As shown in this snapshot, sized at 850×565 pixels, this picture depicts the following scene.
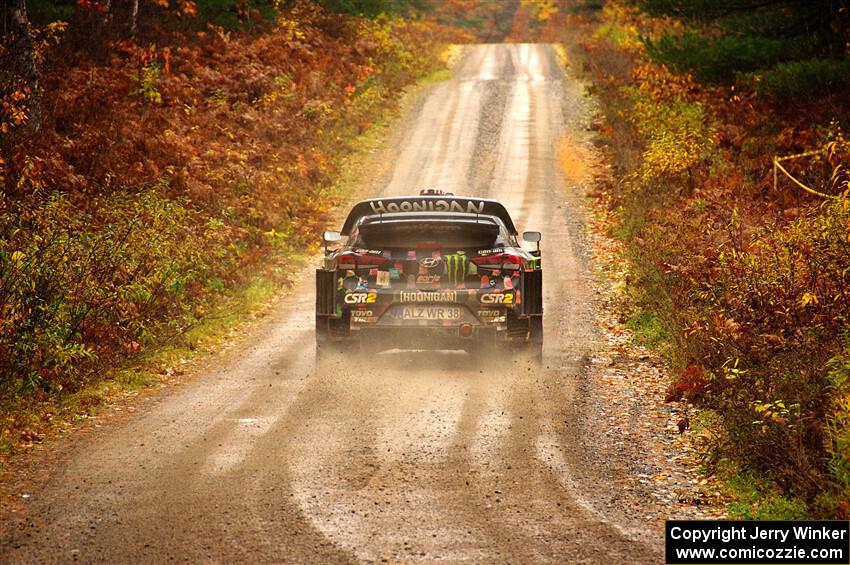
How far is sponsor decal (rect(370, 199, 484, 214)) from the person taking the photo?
1233 cm

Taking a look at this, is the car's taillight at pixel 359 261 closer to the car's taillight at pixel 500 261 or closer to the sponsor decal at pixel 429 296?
the sponsor decal at pixel 429 296

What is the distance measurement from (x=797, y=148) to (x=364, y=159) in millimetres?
13041

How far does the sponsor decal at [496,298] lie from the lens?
10734 millimetres

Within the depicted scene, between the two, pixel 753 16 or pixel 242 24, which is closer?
pixel 753 16

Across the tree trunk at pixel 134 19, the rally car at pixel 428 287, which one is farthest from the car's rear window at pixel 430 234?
the tree trunk at pixel 134 19

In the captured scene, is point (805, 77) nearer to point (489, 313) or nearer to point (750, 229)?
point (750, 229)

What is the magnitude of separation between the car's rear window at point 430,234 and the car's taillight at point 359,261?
0.53 ft

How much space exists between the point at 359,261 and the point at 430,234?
847 mm

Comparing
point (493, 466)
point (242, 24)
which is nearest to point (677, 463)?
point (493, 466)

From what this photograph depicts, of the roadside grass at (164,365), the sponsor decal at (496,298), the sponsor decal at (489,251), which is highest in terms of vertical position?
the sponsor decal at (489,251)

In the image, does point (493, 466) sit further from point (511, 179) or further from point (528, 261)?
point (511, 179)

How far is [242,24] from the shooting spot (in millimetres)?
31578

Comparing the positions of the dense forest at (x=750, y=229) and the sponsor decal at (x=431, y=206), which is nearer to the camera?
the dense forest at (x=750, y=229)

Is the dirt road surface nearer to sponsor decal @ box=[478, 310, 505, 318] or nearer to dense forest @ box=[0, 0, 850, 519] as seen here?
sponsor decal @ box=[478, 310, 505, 318]
